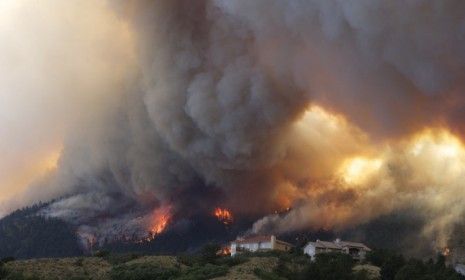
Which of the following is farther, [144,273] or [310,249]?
[310,249]

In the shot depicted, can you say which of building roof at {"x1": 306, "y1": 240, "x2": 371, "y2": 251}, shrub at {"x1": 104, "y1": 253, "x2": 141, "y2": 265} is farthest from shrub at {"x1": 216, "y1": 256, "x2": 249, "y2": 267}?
building roof at {"x1": 306, "y1": 240, "x2": 371, "y2": 251}

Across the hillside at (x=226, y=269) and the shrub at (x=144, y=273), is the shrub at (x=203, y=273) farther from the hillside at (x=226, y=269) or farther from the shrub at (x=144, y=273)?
the shrub at (x=144, y=273)

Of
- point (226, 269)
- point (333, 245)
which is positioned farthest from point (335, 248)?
point (226, 269)

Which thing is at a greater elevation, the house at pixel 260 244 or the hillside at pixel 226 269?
the house at pixel 260 244

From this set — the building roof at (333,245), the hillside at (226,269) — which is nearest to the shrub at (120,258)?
the hillside at (226,269)

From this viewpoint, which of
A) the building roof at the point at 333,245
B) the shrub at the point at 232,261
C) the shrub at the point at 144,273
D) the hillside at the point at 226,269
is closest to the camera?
the shrub at the point at 144,273

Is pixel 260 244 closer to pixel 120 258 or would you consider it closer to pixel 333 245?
pixel 333 245

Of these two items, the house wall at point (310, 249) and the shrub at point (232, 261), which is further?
the house wall at point (310, 249)

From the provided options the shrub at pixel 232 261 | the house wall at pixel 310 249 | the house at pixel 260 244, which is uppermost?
the house at pixel 260 244

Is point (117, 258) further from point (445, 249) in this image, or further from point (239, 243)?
point (445, 249)

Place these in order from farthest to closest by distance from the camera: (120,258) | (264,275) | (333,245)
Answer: (333,245) < (120,258) < (264,275)

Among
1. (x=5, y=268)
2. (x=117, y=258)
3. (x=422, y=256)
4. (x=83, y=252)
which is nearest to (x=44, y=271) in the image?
(x=5, y=268)

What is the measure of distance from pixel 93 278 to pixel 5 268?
6.53 meters

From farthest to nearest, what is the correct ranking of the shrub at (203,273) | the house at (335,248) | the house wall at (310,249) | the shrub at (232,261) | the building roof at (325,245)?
the building roof at (325,245), the house at (335,248), the house wall at (310,249), the shrub at (232,261), the shrub at (203,273)
